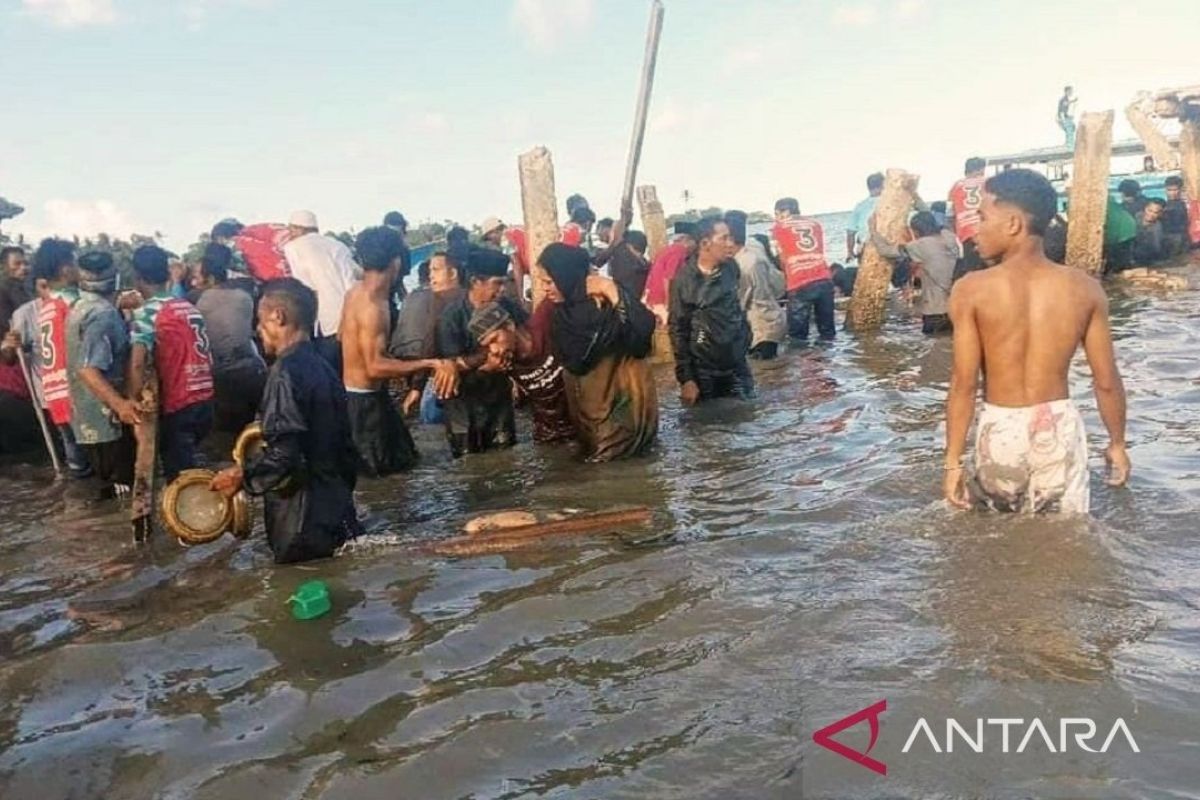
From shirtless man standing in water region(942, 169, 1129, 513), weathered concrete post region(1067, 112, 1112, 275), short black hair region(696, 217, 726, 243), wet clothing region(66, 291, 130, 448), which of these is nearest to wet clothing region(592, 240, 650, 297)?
short black hair region(696, 217, 726, 243)

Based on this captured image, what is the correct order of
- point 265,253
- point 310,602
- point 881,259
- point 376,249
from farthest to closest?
point 881,259, point 265,253, point 376,249, point 310,602

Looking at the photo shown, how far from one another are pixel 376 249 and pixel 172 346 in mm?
1489

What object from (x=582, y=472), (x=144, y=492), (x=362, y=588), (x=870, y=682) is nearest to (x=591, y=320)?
(x=582, y=472)

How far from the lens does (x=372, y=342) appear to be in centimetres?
639

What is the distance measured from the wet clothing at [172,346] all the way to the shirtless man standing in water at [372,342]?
0.97 meters

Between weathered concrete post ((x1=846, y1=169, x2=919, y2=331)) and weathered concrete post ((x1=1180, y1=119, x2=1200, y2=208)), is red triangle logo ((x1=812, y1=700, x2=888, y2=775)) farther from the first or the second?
weathered concrete post ((x1=1180, y1=119, x2=1200, y2=208))

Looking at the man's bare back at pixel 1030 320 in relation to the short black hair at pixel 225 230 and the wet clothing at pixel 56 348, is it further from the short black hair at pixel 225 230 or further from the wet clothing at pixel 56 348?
the short black hair at pixel 225 230

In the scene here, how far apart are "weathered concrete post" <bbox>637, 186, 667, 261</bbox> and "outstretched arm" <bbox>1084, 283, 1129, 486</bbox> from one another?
1115cm

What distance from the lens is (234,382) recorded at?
8.08 metres

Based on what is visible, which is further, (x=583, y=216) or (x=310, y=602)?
(x=583, y=216)

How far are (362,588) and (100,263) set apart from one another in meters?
3.43

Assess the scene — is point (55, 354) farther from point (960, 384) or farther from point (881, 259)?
point (881, 259)

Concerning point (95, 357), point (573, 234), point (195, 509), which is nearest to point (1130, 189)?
point (573, 234)

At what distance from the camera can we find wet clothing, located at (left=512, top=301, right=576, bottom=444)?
711 cm
